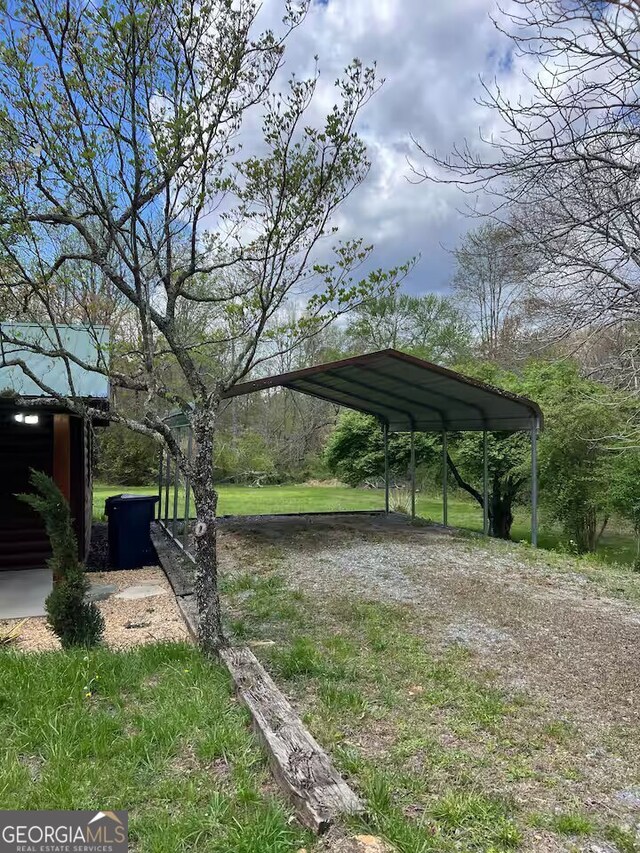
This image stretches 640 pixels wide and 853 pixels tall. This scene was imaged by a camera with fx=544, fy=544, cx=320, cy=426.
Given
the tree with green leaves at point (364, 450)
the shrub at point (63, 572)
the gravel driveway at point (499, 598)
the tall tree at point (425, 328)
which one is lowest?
the gravel driveway at point (499, 598)

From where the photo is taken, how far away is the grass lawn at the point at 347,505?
11.1 metres

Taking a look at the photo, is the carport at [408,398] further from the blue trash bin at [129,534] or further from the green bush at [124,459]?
the green bush at [124,459]

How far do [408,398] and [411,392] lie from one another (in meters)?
0.47

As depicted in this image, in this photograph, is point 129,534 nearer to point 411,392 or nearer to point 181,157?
point 411,392

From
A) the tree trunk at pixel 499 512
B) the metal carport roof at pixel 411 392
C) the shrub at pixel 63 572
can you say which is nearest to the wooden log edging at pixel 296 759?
the shrub at pixel 63 572

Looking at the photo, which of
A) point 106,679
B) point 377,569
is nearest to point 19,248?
point 106,679

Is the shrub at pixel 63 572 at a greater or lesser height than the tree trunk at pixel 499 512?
greater

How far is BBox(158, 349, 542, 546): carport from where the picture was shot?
7188 mm

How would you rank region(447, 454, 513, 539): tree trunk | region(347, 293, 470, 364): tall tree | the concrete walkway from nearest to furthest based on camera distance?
the concrete walkway
region(447, 454, 513, 539): tree trunk
region(347, 293, 470, 364): tall tree

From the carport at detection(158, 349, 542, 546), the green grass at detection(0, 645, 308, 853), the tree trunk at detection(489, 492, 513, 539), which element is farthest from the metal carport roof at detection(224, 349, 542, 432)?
the green grass at detection(0, 645, 308, 853)

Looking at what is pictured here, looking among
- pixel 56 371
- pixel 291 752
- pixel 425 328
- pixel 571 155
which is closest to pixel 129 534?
pixel 56 371

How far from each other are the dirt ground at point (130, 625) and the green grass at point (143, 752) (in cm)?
90

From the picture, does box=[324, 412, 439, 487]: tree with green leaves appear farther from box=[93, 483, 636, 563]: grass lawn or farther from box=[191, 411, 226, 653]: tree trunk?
box=[191, 411, 226, 653]: tree trunk

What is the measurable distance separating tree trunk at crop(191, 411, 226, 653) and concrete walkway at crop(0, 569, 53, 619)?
3057mm
